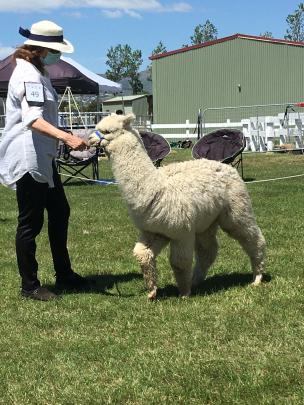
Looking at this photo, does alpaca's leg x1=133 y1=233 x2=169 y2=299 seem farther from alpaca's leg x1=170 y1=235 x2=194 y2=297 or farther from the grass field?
the grass field

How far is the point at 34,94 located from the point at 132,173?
3.30 feet

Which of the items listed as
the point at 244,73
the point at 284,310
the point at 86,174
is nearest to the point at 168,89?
the point at 244,73

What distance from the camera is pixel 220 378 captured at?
11.4 ft

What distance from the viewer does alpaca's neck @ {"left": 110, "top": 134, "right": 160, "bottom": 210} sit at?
4.71 m

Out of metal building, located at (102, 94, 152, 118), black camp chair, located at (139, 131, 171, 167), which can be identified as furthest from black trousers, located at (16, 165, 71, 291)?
metal building, located at (102, 94, 152, 118)

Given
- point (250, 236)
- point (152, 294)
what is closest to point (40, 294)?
point (152, 294)

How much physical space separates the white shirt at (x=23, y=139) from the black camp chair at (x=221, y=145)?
27.1 feet

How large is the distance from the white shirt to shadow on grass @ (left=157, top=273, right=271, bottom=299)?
1.47m

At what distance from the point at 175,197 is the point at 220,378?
5.64ft

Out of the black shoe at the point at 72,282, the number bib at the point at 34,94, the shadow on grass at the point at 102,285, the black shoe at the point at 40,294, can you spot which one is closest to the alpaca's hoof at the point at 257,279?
the shadow on grass at the point at 102,285

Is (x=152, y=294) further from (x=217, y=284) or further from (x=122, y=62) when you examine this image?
(x=122, y=62)

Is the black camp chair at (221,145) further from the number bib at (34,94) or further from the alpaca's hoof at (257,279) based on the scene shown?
the number bib at (34,94)

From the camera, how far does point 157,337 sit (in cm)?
421

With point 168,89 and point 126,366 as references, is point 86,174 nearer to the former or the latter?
point 126,366
